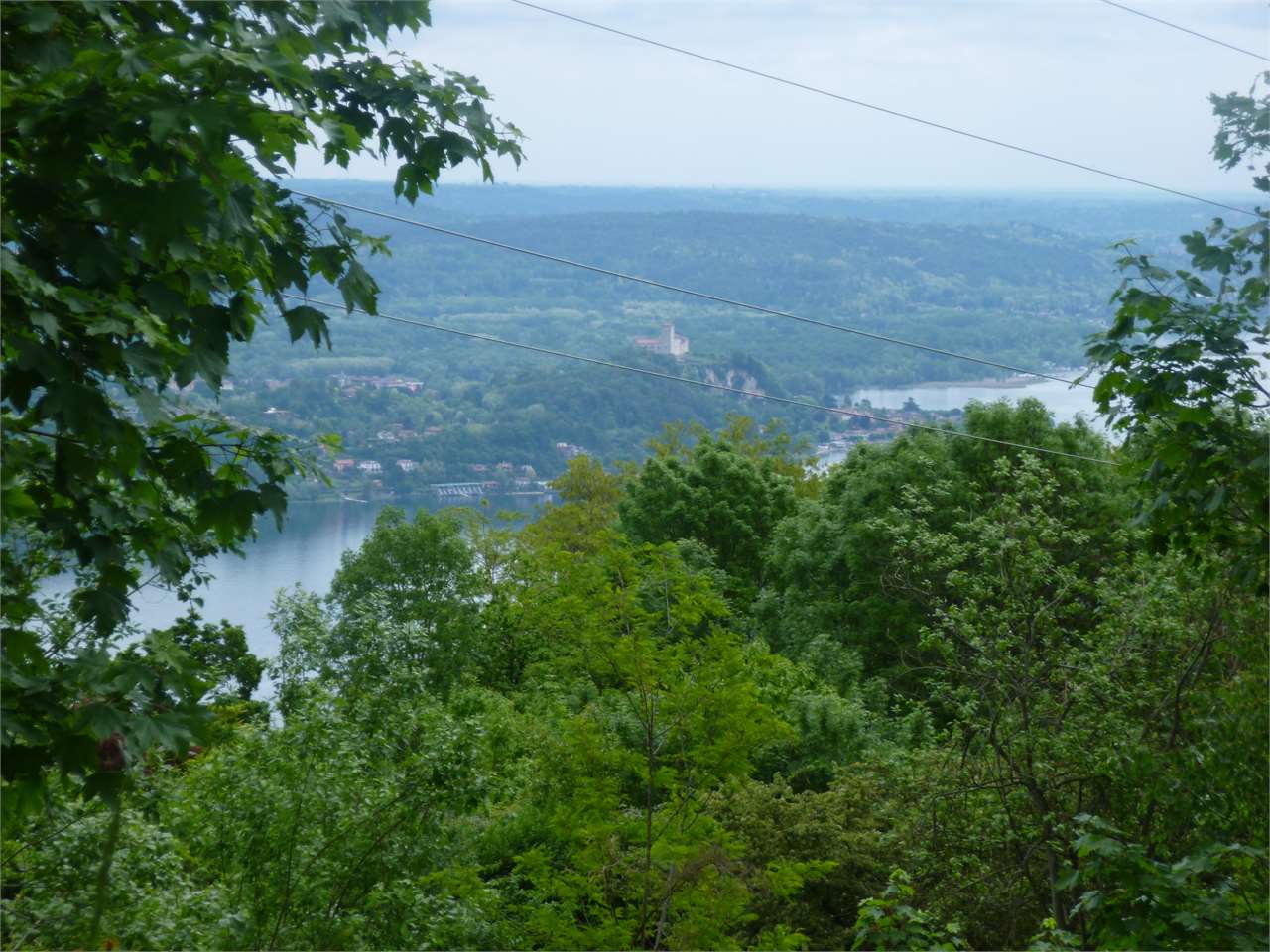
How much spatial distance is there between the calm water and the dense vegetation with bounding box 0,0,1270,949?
3.27 metres

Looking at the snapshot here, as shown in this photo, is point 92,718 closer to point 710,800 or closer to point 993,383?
point 710,800

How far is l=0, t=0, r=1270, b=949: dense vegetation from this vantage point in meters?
2.95

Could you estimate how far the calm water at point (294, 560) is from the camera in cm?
1617

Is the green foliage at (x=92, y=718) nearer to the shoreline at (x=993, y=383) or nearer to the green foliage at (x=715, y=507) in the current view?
the shoreline at (x=993, y=383)

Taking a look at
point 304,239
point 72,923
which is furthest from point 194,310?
point 72,923

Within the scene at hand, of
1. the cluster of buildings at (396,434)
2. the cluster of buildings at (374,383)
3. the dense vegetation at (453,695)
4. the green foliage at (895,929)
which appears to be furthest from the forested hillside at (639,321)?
the green foliage at (895,929)

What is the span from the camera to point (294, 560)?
2384cm

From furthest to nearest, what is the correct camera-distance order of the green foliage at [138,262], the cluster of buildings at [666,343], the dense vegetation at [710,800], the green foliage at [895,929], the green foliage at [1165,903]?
the cluster of buildings at [666,343] < the dense vegetation at [710,800] < the green foliage at [895,929] < the green foliage at [1165,903] < the green foliage at [138,262]

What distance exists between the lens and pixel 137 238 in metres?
3.23

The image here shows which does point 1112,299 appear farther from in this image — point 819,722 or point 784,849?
point 819,722

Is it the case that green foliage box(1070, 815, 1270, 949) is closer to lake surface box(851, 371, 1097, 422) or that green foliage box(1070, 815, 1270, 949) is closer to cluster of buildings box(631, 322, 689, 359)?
lake surface box(851, 371, 1097, 422)

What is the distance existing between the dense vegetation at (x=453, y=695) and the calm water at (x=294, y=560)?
3.27 metres

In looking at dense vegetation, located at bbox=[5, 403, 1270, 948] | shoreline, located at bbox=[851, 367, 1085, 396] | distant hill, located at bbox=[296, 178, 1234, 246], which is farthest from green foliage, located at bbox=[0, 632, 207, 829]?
distant hill, located at bbox=[296, 178, 1234, 246]

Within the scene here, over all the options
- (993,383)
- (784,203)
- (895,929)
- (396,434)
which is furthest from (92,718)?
(784,203)
